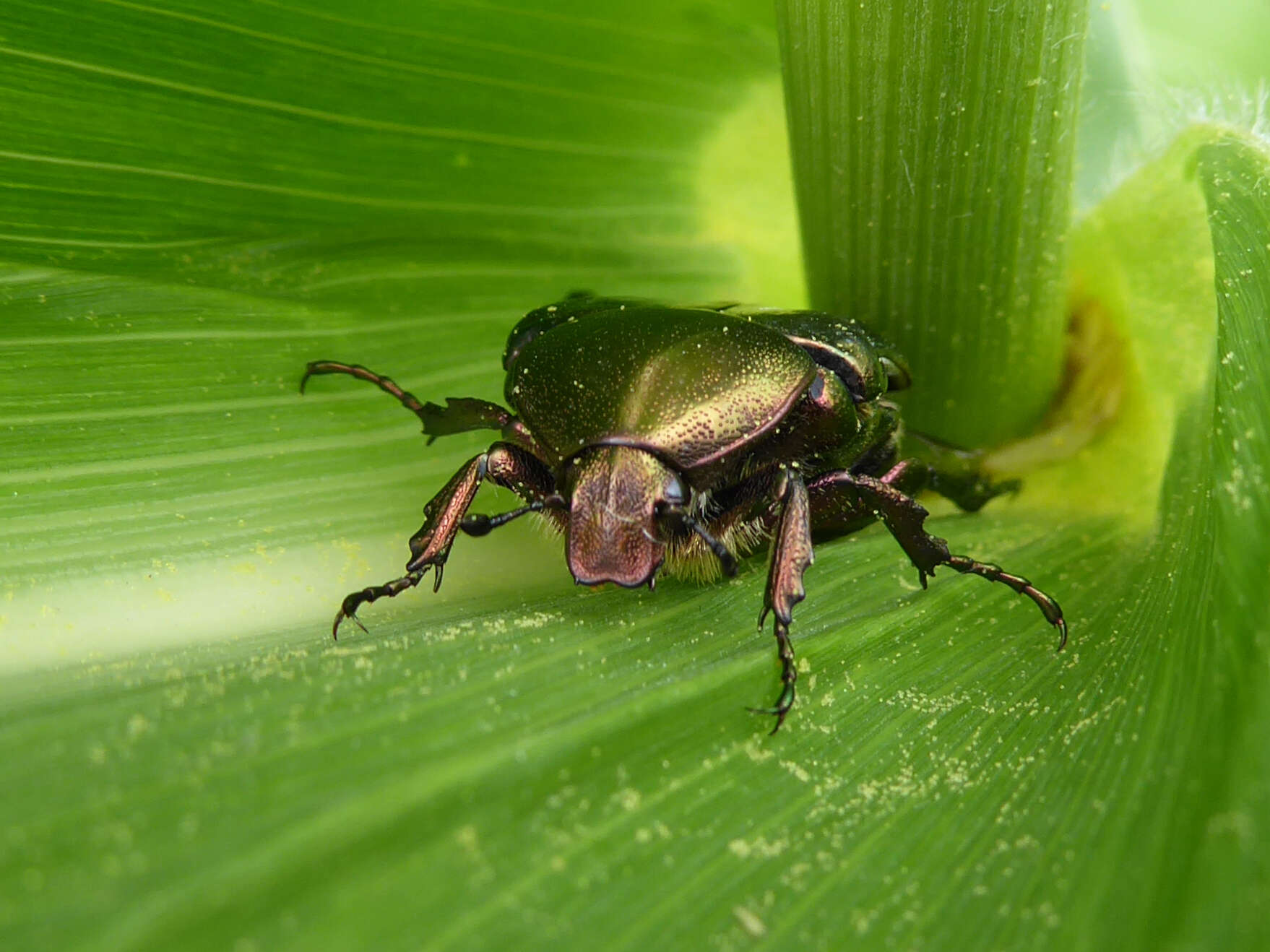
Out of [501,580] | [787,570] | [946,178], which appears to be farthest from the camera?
[501,580]

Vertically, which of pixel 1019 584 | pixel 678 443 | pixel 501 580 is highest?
pixel 678 443

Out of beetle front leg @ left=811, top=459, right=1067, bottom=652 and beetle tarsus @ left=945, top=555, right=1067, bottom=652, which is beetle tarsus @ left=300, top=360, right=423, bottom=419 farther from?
beetle tarsus @ left=945, top=555, right=1067, bottom=652

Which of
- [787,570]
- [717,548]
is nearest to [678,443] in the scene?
[717,548]

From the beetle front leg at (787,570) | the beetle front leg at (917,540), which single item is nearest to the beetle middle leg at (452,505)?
the beetle front leg at (787,570)

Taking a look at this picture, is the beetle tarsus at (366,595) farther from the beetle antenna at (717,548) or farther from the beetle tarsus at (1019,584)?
the beetle tarsus at (1019,584)

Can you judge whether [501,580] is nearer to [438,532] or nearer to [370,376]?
[438,532]

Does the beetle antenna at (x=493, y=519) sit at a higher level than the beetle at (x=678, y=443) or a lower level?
lower

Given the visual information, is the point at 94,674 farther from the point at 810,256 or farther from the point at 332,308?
the point at 810,256
